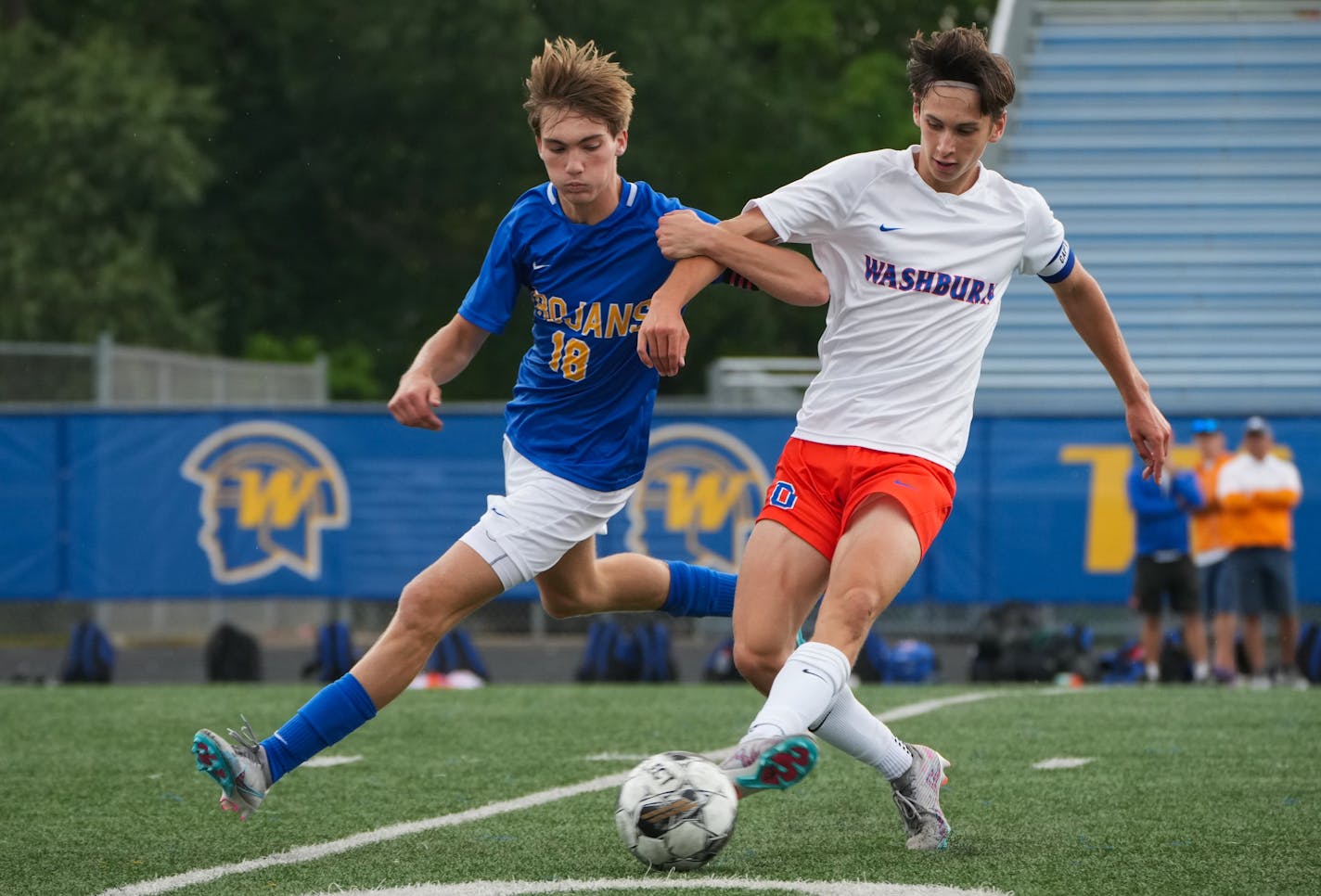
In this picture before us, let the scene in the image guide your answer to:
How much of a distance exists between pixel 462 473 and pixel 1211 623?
5.43 meters

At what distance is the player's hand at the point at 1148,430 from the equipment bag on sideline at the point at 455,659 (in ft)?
24.8

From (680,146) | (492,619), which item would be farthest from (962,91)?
(680,146)

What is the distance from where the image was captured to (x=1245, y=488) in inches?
466

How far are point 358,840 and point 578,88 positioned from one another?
215 cm

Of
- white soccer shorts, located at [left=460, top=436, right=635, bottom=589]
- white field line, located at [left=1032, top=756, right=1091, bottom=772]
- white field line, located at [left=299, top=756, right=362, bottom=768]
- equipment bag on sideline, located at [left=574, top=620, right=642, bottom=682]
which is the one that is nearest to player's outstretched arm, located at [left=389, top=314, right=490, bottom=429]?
white soccer shorts, located at [left=460, top=436, right=635, bottom=589]

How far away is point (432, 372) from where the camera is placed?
5164mm

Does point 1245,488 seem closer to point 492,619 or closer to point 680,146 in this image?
point 492,619

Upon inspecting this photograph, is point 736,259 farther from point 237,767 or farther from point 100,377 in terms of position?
point 100,377

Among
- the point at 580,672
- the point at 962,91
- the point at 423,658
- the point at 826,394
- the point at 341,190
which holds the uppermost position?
the point at 341,190

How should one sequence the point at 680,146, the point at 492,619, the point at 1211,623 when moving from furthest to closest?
the point at 680,146
the point at 492,619
the point at 1211,623

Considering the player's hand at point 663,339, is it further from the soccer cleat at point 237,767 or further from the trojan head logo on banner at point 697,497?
the trojan head logo on banner at point 697,497

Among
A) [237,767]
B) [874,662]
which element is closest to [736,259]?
[237,767]

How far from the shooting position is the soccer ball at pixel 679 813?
433 centimetres

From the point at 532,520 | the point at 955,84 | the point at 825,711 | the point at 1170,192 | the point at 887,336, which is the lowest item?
the point at 825,711
